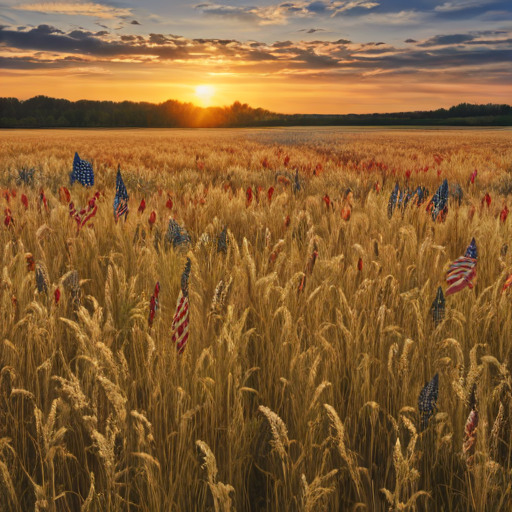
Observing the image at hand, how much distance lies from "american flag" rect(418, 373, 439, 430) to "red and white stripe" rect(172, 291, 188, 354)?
682 millimetres

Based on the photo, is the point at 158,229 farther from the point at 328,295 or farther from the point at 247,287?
the point at 328,295

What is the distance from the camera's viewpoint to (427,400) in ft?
4.11

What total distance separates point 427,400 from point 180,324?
2.33 ft

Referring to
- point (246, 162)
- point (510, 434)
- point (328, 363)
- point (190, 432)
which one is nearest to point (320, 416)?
point (328, 363)

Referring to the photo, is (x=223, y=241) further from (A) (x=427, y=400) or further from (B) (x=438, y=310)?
(A) (x=427, y=400)

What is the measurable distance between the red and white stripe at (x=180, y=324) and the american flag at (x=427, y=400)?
2.24 ft

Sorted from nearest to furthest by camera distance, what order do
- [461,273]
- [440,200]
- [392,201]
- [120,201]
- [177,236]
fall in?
[461,273]
[177,236]
[120,201]
[440,200]
[392,201]

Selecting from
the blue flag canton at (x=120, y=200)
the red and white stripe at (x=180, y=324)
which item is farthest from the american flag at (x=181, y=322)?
the blue flag canton at (x=120, y=200)

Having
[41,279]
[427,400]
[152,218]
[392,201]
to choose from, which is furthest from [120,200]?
[427,400]

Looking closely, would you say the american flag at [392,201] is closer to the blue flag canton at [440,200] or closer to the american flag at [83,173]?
the blue flag canton at [440,200]

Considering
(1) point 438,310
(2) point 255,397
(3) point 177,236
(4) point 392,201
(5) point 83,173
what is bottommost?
(2) point 255,397

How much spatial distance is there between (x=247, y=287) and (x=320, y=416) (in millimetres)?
779

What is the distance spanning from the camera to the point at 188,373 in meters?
1.46

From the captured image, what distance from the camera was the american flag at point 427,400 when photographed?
1.23 metres
